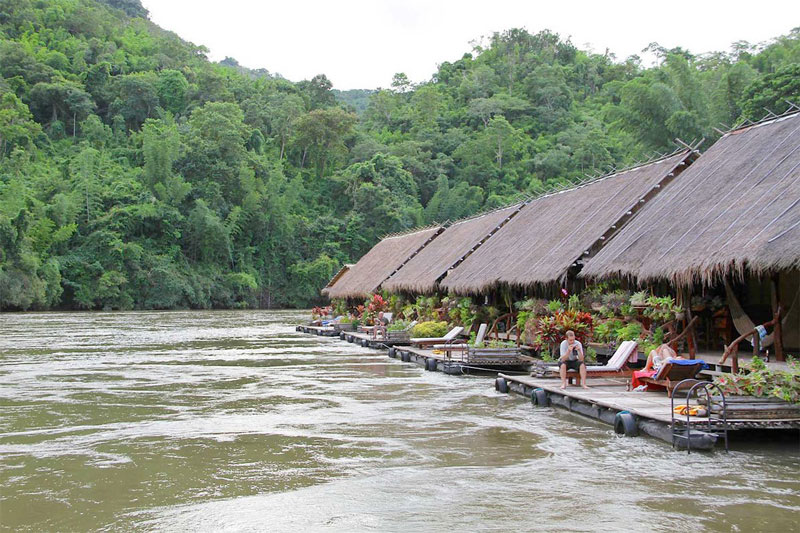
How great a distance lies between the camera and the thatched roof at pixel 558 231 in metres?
18.1

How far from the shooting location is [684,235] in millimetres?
13977

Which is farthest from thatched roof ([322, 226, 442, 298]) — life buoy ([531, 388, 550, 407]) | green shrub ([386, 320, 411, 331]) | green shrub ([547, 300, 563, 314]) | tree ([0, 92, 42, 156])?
tree ([0, 92, 42, 156])

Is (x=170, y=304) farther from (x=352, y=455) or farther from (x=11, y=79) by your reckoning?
(x=352, y=455)

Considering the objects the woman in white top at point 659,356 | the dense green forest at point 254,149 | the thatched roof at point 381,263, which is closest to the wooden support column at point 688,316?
the woman in white top at point 659,356

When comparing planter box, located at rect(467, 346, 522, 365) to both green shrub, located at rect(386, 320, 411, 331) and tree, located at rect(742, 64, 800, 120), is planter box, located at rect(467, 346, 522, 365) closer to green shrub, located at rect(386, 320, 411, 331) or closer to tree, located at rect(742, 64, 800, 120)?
green shrub, located at rect(386, 320, 411, 331)

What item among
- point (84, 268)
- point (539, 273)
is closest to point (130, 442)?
point (539, 273)

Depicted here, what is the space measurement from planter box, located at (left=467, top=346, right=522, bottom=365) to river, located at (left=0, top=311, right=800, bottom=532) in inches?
81.8

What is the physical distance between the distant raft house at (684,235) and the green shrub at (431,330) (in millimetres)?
1259

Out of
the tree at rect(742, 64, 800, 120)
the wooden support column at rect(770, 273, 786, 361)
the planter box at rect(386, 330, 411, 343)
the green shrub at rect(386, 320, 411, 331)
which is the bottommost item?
the planter box at rect(386, 330, 411, 343)

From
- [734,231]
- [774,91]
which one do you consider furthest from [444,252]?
[774,91]

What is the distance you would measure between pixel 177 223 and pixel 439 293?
49.5m

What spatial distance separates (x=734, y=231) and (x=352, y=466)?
7318 millimetres

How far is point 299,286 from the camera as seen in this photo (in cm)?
7794

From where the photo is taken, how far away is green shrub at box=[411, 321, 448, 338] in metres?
25.0
